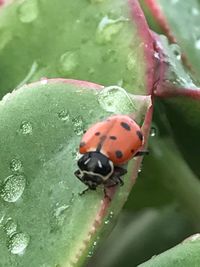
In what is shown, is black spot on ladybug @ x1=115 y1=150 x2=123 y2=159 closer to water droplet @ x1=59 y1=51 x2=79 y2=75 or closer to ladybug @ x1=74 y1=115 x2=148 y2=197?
ladybug @ x1=74 y1=115 x2=148 y2=197

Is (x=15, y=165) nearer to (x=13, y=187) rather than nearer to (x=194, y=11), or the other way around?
(x=13, y=187)

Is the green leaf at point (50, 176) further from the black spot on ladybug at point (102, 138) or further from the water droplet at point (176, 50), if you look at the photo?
the water droplet at point (176, 50)

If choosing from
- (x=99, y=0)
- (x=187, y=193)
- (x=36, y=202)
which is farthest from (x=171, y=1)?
(x=36, y=202)

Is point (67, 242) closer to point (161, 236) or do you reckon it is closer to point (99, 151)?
point (99, 151)

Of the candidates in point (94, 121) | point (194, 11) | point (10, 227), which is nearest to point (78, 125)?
point (94, 121)

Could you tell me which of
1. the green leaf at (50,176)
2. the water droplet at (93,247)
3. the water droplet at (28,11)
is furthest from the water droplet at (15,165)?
the water droplet at (28,11)

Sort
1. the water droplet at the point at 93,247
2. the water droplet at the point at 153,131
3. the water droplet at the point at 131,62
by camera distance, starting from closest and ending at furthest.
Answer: the water droplet at the point at 93,247 < the water droplet at the point at 131,62 < the water droplet at the point at 153,131

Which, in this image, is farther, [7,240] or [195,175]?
[195,175]
